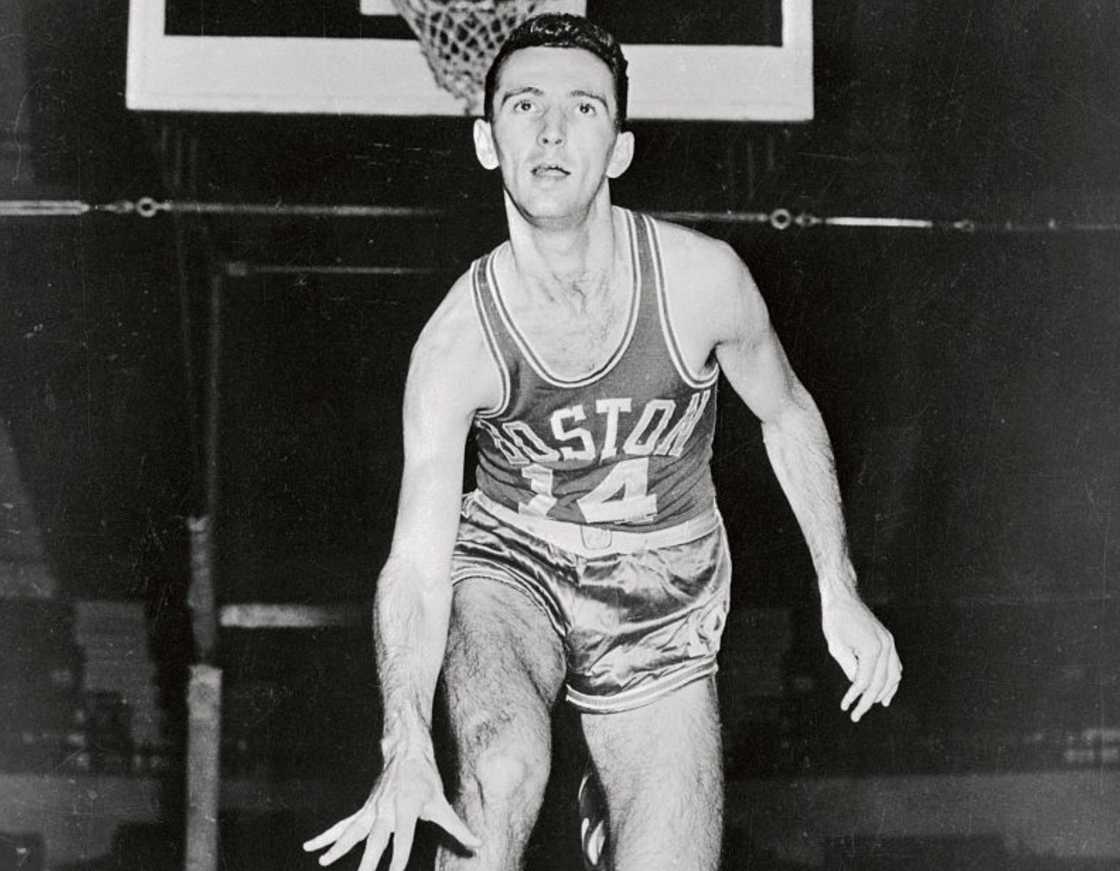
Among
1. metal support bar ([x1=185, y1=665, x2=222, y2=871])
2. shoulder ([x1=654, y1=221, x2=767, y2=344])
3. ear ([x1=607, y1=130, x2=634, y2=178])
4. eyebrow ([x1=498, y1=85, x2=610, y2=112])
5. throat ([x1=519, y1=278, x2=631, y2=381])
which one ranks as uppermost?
eyebrow ([x1=498, y1=85, x2=610, y2=112])

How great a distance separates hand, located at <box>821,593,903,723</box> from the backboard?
796 millimetres

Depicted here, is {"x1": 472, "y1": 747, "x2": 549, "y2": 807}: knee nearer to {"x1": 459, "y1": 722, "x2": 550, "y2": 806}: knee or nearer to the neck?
{"x1": 459, "y1": 722, "x2": 550, "y2": 806}: knee

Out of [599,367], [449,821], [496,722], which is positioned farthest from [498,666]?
[599,367]

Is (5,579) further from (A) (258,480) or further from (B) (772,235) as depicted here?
(B) (772,235)

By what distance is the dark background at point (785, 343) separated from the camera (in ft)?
6.38

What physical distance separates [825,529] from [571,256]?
0.59m

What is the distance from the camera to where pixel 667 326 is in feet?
5.86

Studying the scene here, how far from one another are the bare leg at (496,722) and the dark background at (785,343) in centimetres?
30

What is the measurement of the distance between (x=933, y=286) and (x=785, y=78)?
42 centimetres

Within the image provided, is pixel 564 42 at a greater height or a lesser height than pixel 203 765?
greater

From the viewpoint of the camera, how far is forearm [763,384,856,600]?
1.94 meters

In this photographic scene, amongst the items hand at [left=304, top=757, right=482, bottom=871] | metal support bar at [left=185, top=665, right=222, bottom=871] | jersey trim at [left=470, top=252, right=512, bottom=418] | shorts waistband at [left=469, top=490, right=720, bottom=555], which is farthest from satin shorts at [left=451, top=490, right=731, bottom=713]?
metal support bar at [left=185, top=665, right=222, bottom=871]

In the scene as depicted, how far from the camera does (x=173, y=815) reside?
1.91 meters

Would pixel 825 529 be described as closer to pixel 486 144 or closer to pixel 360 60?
pixel 486 144
